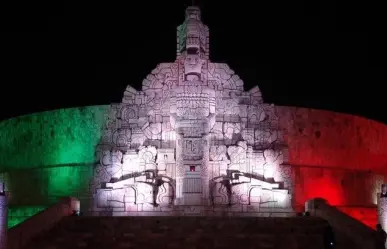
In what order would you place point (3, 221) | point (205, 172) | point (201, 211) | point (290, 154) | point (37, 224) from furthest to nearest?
1. point (290, 154)
2. point (205, 172)
3. point (201, 211)
4. point (37, 224)
5. point (3, 221)

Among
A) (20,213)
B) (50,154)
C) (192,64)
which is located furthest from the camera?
(50,154)

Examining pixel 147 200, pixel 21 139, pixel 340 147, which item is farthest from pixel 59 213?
pixel 340 147

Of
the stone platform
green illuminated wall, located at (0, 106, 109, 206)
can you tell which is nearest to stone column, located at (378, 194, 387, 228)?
the stone platform

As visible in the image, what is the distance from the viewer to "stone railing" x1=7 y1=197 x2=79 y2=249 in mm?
18375

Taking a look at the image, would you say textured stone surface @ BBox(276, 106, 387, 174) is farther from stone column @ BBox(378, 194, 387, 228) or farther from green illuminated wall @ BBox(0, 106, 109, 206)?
stone column @ BBox(378, 194, 387, 228)

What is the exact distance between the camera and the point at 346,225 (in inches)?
788

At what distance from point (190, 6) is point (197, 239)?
11681 mm

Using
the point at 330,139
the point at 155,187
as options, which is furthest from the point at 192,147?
the point at 330,139

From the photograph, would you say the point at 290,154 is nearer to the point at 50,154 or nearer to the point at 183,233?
the point at 183,233

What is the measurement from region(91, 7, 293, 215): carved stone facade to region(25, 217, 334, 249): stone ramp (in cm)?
445

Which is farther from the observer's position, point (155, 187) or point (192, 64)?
point (192, 64)

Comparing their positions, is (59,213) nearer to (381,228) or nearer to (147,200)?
(147,200)

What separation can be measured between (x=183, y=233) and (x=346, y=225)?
197 inches

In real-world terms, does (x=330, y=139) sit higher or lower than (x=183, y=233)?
higher
